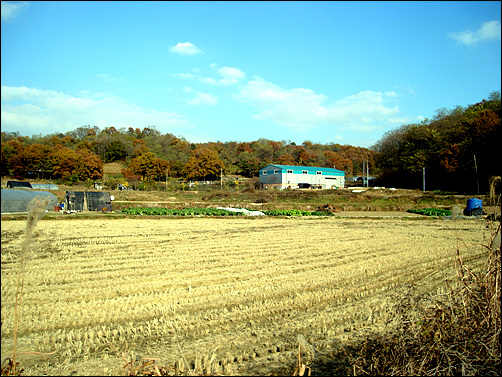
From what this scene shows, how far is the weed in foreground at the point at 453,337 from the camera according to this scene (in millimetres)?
3793

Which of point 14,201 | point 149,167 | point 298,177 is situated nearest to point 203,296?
point 14,201

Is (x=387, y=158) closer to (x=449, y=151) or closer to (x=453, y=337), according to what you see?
(x=449, y=151)

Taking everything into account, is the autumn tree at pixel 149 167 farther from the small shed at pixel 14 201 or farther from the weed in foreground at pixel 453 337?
the weed in foreground at pixel 453 337

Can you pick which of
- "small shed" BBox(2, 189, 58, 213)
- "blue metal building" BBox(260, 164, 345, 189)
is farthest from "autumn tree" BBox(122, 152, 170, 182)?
"small shed" BBox(2, 189, 58, 213)

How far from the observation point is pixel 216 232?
53.6ft

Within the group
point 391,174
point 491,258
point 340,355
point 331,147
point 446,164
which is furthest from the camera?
point 331,147

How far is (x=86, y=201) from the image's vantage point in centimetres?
2683

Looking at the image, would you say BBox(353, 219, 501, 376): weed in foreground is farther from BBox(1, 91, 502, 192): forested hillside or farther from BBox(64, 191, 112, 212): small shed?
BBox(1, 91, 502, 192): forested hillside

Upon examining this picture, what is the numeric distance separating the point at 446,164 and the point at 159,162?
1988 inches

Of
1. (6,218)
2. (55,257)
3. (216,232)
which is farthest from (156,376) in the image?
(6,218)

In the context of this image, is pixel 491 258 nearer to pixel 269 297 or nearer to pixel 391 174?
pixel 269 297

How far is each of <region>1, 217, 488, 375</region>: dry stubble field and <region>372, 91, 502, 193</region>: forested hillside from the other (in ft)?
110

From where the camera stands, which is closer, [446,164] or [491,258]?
[491,258]

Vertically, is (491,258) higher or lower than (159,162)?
lower
